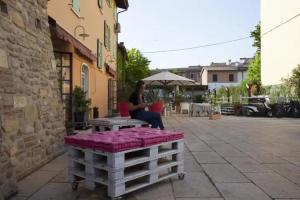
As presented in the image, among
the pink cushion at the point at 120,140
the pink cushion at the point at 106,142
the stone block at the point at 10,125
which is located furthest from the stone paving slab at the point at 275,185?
the stone block at the point at 10,125

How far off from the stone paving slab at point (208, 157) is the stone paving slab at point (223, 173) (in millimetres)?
388

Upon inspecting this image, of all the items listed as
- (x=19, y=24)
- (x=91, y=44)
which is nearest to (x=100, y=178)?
(x=19, y=24)

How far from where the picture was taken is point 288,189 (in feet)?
16.3

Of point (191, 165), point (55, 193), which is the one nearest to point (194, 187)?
point (191, 165)

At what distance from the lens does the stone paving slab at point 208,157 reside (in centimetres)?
699

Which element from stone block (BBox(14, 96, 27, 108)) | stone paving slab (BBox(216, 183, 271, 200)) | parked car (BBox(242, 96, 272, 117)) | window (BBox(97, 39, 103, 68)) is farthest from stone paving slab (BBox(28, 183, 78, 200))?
parked car (BBox(242, 96, 272, 117))

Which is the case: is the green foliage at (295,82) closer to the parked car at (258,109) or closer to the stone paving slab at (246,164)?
the parked car at (258,109)

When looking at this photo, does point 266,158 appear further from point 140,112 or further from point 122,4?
point 122,4

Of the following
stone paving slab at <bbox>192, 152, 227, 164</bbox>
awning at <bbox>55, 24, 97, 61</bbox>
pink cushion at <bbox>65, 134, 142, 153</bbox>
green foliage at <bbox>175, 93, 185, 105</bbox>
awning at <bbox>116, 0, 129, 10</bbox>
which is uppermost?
awning at <bbox>116, 0, 129, 10</bbox>

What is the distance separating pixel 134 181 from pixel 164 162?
24.2 inches

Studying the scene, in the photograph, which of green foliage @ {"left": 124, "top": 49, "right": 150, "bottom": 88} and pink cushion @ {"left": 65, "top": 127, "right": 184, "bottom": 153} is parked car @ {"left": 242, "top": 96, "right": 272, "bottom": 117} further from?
pink cushion @ {"left": 65, "top": 127, "right": 184, "bottom": 153}

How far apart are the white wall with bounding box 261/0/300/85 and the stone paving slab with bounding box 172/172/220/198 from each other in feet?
72.8

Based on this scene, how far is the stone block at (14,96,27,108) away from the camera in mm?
5289

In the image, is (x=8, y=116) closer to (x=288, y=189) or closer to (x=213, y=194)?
(x=213, y=194)
